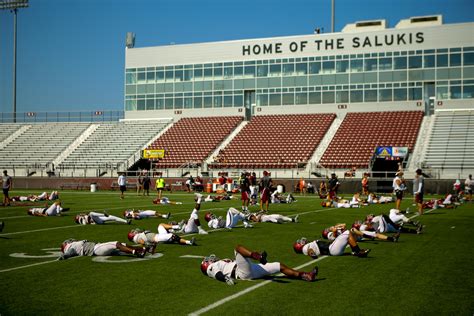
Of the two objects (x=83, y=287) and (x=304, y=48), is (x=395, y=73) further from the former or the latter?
(x=83, y=287)

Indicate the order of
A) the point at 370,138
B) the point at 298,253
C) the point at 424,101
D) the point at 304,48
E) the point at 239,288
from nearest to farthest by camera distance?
the point at 239,288, the point at 298,253, the point at 370,138, the point at 424,101, the point at 304,48

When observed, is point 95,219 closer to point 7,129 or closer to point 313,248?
point 313,248

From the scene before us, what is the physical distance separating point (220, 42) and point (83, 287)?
55367 mm

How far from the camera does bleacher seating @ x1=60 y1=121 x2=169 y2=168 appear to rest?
184 feet

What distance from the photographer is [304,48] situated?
58.6 metres

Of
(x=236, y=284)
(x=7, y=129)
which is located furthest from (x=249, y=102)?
(x=236, y=284)

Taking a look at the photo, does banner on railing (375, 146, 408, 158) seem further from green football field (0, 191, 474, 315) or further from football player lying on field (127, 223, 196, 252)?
football player lying on field (127, 223, 196, 252)

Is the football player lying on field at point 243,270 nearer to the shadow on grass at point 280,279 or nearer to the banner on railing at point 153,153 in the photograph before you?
the shadow on grass at point 280,279

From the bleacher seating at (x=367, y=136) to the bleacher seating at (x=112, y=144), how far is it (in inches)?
763

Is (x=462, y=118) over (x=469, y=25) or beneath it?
beneath

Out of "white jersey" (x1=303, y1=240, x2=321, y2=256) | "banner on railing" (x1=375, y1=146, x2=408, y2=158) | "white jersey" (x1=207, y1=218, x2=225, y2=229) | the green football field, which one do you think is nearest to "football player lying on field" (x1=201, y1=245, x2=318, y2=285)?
the green football field

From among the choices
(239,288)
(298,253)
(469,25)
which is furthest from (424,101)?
(239,288)

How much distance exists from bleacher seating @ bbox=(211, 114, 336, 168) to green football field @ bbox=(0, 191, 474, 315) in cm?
3571

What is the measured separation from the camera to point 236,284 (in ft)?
29.6
